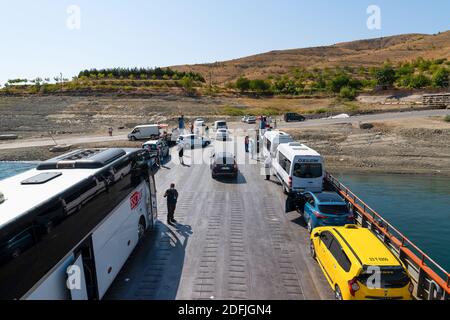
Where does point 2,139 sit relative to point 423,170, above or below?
above

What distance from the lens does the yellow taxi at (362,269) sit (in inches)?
317

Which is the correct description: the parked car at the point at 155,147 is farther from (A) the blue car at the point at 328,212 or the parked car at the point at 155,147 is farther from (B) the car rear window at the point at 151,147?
(A) the blue car at the point at 328,212

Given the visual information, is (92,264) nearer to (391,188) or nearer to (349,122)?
(391,188)

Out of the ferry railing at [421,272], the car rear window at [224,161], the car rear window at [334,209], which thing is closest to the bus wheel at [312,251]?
the car rear window at [334,209]

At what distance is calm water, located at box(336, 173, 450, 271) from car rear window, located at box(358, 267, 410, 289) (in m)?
9.33

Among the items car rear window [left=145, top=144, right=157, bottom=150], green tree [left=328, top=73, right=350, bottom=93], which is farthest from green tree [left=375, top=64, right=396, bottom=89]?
car rear window [left=145, top=144, right=157, bottom=150]

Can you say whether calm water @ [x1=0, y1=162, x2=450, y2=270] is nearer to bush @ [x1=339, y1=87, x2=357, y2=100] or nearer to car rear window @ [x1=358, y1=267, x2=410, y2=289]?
car rear window @ [x1=358, y1=267, x2=410, y2=289]

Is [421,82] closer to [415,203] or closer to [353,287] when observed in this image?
[415,203]

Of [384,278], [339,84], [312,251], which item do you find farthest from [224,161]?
[339,84]

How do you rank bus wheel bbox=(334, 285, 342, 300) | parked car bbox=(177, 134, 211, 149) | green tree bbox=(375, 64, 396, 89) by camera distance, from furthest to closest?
green tree bbox=(375, 64, 396, 89)
parked car bbox=(177, 134, 211, 149)
bus wheel bbox=(334, 285, 342, 300)

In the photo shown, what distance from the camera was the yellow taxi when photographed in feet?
26.4
